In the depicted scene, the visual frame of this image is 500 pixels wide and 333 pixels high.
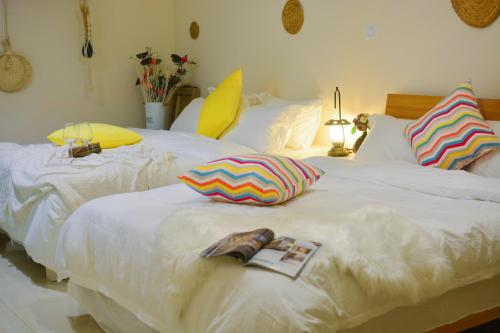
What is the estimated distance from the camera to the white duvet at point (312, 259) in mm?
1539

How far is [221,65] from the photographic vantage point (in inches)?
197

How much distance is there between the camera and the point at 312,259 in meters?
1.63

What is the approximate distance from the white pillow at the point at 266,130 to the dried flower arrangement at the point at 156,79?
1.43 m

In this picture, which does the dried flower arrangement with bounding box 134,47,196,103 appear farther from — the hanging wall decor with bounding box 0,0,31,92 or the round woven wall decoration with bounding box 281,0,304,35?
the round woven wall decoration with bounding box 281,0,304,35

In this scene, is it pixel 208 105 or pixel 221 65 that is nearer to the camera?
pixel 208 105

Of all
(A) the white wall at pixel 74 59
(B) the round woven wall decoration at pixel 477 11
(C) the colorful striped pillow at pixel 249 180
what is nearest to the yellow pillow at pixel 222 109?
(A) the white wall at pixel 74 59

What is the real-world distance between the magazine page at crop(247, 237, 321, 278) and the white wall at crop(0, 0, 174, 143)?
12.2ft

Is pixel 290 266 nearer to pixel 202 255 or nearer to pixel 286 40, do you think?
pixel 202 255

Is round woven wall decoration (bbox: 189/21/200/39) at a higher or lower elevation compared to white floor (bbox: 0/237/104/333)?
higher

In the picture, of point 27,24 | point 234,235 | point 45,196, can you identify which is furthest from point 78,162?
point 27,24

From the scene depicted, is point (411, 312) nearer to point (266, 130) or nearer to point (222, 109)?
point (266, 130)

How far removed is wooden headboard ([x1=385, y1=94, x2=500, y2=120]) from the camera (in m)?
2.88

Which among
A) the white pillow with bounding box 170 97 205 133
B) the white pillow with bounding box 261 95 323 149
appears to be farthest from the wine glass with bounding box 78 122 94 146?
the white pillow with bounding box 261 95 323 149

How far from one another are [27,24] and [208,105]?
177 centimetres
